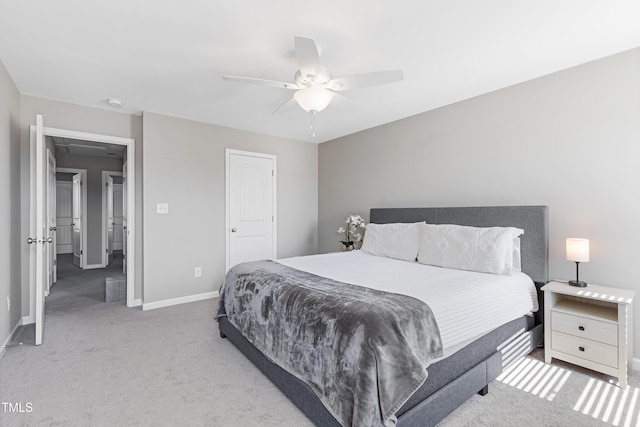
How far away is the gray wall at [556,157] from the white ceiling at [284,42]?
8.3 inches

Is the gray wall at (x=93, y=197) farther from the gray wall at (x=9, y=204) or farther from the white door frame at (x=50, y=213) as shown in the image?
the gray wall at (x=9, y=204)

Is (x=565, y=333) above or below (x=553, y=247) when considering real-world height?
below

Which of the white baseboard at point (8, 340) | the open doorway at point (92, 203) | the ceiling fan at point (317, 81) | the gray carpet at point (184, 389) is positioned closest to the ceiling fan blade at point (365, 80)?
the ceiling fan at point (317, 81)

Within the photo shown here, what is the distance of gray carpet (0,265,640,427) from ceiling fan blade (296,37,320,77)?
2.16 metres

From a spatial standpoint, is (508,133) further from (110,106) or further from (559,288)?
(110,106)

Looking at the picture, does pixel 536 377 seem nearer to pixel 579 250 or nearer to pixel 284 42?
pixel 579 250

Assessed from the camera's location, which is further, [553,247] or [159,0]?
[553,247]

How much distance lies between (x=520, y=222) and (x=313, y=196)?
10.8ft

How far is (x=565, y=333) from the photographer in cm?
234

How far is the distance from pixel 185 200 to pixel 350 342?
3323mm

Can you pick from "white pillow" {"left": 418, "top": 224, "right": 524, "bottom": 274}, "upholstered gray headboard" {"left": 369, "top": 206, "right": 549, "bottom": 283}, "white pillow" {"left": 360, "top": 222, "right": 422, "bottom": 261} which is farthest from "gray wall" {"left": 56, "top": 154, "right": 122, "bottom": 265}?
"upholstered gray headboard" {"left": 369, "top": 206, "right": 549, "bottom": 283}

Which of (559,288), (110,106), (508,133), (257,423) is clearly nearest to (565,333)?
(559,288)

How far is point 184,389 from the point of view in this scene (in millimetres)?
2082

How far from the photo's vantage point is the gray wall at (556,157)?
2.36 m
